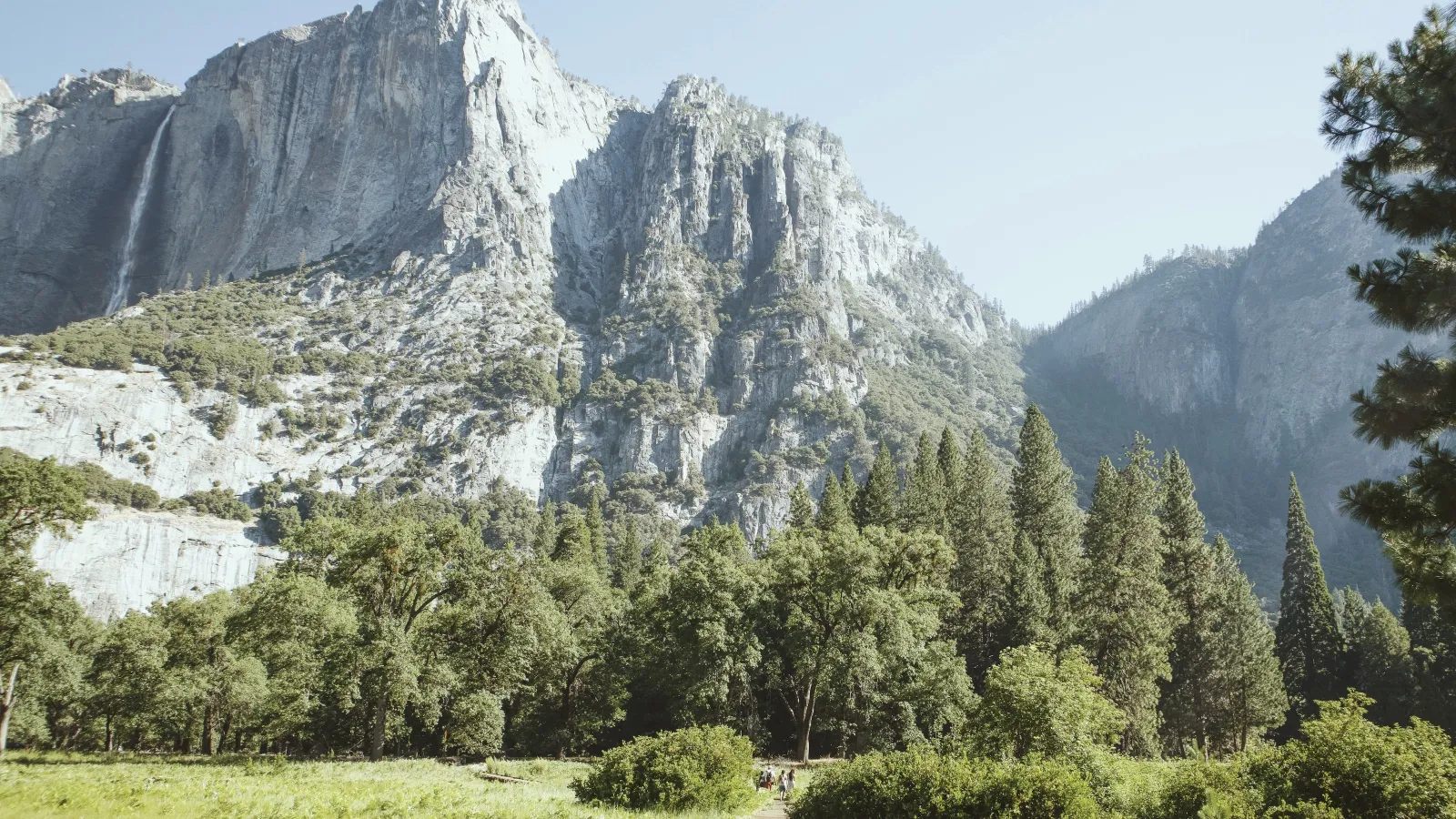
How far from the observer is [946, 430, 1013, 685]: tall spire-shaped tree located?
159 ft

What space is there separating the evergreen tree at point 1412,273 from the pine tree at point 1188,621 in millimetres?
41752

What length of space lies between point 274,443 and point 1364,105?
141743 millimetres

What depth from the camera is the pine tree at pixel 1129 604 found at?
41219mm

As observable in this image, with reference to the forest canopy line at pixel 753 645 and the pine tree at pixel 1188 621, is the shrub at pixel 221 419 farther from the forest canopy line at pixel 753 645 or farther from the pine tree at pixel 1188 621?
the pine tree at pixel 1188 621

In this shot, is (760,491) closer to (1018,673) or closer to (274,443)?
(274,443)

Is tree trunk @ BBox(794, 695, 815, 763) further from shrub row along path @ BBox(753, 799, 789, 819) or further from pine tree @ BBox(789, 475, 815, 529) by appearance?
pine tree @ BBox(789, 475, 815, 529)

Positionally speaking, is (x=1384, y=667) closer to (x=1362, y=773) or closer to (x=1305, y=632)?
(x=1305, y=632)

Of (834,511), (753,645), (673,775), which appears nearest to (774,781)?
(753,645)

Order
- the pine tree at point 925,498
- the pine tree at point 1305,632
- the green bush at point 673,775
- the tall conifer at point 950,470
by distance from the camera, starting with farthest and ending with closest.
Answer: the pine tree at point 1305,632, the tall conifer at point 950,470, the pine tree at point 925,498, the green bush at point 673,775

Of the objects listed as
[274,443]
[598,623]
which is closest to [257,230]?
[274,443]

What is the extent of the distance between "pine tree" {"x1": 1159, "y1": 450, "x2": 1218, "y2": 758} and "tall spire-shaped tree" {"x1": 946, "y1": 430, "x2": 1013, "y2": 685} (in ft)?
32.5

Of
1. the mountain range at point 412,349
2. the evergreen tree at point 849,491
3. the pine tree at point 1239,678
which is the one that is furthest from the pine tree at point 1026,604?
the mountain range at point 412,349

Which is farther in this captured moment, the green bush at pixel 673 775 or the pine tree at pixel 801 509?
the pine tree at pixel 801 509

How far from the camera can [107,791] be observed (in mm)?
15883
